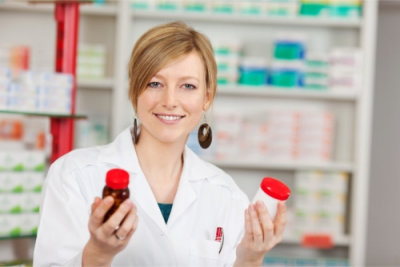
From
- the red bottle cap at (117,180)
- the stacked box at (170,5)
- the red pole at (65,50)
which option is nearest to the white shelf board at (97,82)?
the stacked box at (170,5)

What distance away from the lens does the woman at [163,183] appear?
64.9 inches

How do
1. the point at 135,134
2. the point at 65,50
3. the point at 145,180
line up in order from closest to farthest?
the point at 145,180 < the point at 135,134 < the point at 65,50

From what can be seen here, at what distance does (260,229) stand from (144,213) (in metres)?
0.44

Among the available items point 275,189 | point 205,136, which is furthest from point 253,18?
point 275,189

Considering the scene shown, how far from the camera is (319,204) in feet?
13.6

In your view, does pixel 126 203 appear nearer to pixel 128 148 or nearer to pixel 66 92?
pixel 128 148

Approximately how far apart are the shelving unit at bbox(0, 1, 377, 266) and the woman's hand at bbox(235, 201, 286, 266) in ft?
8.76

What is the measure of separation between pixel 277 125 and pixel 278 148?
164 millimetres

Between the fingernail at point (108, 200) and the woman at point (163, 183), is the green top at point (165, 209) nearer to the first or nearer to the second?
the woman at point (163, 183)

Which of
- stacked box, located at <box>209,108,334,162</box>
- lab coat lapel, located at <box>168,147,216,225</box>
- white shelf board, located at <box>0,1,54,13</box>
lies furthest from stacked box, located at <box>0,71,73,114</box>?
white shelf board, located at <box>0,1,54,13</box>

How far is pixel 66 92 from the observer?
7.97 ft

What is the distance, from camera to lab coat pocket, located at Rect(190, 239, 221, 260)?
6.05 feet

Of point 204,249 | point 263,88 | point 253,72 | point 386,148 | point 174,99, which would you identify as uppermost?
point 253,72

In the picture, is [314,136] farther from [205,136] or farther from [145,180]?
[145,180]
